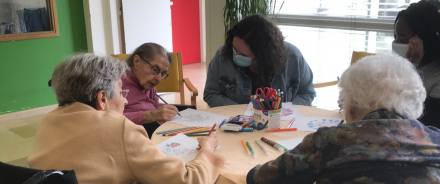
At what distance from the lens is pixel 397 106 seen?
94cm

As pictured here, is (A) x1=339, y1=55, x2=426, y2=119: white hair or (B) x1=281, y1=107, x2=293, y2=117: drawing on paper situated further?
(B) x1=281, y1=107, x2=293, y2=117: drawing on paper

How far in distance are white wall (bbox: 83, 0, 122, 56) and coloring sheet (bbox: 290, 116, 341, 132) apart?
3062 mm

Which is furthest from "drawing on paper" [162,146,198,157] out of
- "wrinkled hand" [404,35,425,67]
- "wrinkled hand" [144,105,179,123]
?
"wrinkled hand" [404,35,425,67]

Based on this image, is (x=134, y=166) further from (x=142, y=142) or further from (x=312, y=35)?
(x=312, y=35)

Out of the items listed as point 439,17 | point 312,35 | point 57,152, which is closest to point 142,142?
point 57,152

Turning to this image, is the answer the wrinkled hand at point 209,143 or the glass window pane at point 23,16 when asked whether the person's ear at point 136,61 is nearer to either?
the wrinkled hand at point 209,143

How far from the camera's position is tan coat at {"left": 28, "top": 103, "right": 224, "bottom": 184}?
39.5 inches

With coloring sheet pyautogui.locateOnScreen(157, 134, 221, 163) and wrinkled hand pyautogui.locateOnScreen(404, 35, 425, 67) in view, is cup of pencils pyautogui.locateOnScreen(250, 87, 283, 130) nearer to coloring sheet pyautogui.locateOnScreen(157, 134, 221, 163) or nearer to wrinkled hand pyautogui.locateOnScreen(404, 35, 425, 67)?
coloring sheet pyautogui.locateOnScreen(157, 134, 221, 163)

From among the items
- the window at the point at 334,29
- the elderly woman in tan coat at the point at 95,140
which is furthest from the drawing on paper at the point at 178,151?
the window at the point at 334,29

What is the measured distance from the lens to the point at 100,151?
1010mm

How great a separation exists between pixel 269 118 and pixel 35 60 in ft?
11.0

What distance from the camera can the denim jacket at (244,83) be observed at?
217 centimetres

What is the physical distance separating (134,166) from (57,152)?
234 millimetres

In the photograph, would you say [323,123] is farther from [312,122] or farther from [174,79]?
[174,79]
